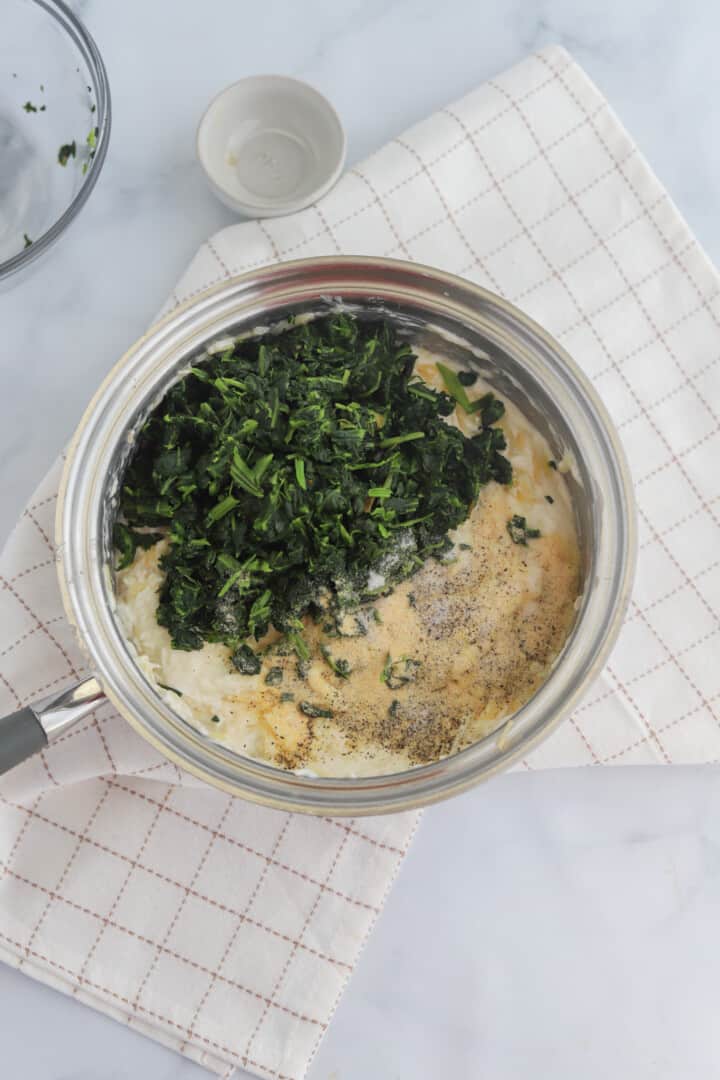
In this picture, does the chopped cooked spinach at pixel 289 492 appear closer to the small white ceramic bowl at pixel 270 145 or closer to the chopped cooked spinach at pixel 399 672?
the chopped cooked spinach at pixel 399 672

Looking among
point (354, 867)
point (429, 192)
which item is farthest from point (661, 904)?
point (429, 192)

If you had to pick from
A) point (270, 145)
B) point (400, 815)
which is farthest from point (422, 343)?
point (400, 815)

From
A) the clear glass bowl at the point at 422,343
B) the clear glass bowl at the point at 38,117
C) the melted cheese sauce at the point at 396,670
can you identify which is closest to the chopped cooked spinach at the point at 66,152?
the clear glass bowl at the point at 38,117

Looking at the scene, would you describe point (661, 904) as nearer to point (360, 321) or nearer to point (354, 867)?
point (354, 867)

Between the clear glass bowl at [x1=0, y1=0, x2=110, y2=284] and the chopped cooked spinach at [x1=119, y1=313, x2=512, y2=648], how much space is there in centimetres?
94

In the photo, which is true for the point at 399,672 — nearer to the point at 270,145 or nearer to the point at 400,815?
the point at 400,815

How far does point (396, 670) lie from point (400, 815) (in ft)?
1.69

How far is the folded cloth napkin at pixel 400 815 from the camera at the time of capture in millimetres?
2703

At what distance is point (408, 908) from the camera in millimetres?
2865

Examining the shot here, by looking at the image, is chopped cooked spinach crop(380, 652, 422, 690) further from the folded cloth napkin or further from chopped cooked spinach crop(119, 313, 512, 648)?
the folded cloth napkin

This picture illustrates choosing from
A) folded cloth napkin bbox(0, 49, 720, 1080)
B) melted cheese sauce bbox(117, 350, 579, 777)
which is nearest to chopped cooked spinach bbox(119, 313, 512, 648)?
melted cheese sauce bbox(117, 350, 579, 777)

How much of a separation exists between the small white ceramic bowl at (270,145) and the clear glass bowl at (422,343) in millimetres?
478

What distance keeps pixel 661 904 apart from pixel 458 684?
103cm

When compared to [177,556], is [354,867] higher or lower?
lower
